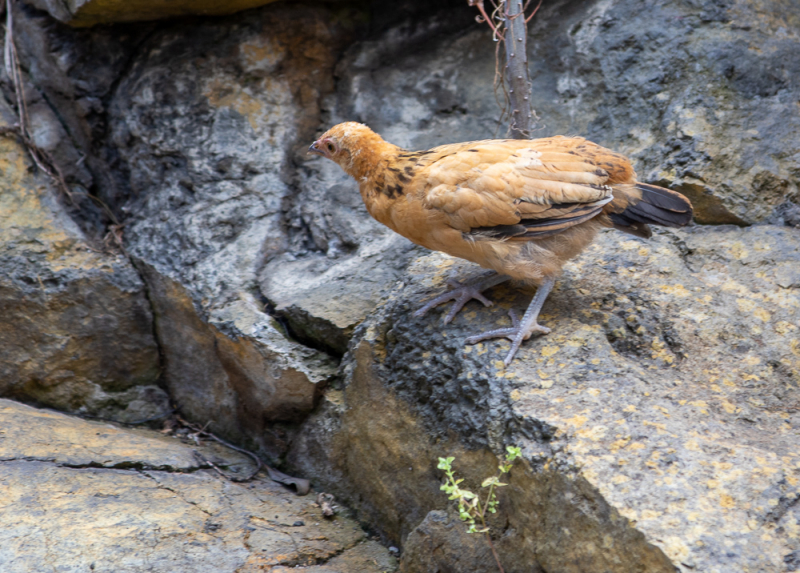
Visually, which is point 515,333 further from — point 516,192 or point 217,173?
point 217,173

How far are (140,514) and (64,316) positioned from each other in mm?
1896

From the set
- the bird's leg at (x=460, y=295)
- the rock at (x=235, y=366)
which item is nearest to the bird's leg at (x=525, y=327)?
the bird's leg at (x=460, y=295)

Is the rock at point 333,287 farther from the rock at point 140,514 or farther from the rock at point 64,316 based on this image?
the rock at point 64,316

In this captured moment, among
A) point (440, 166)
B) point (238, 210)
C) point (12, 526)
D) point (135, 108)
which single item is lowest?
point (12, 526)

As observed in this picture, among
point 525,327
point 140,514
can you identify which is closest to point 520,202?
point 525,327

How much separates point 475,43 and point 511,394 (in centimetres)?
336

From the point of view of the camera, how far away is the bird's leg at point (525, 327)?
339 centimetres

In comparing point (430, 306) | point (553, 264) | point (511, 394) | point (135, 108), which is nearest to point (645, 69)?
point (553, 264)

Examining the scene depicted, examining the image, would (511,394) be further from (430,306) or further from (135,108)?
(135,108)

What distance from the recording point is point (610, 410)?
9.63 ft

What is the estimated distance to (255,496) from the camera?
390 cm

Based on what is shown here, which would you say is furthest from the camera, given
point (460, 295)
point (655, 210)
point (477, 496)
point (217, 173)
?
point (217, 173)

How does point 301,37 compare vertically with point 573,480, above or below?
Answer: above

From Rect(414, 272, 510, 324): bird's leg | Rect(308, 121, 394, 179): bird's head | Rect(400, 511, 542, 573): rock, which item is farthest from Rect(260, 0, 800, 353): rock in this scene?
Rect(400, 511, 542, 573): rock
